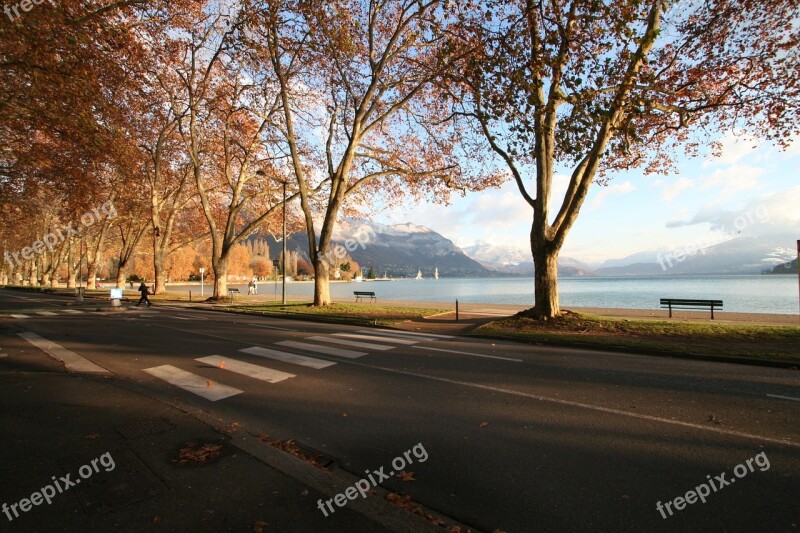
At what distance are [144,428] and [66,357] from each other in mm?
6155

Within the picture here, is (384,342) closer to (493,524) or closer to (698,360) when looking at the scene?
(698,360)

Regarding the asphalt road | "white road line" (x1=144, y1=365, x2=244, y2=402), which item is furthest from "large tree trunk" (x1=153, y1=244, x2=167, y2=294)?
"white road line" (x1=144, y1=365, x2=244, y2=402)

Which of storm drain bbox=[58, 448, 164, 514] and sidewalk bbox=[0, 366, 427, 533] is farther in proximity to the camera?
storm drain bbox=[58, 448, 164, 514]

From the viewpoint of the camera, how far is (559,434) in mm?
4715

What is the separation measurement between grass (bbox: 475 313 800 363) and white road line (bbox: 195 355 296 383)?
7328 mm

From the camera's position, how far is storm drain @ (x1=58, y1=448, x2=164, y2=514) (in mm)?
3305

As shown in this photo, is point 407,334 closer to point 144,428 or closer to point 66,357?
point 66,357

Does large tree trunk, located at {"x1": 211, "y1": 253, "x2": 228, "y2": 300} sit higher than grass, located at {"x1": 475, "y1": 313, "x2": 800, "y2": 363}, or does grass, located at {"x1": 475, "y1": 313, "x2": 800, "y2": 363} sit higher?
large tree trunk, located at {"x1": 211, "y1": 253, "x2": 228, "y2": 300}

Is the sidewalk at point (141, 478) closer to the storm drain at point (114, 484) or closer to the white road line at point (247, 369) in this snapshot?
the storm drain at point (114, 484)

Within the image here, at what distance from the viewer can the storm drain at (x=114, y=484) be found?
130 inches

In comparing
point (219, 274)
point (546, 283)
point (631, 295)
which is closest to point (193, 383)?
point (546, 283)

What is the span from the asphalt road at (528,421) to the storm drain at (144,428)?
74 cm

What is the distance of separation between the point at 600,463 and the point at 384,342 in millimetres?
7686

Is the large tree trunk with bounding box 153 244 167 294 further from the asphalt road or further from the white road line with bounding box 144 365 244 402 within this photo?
the white road line with bounding box 144 365 244 402
